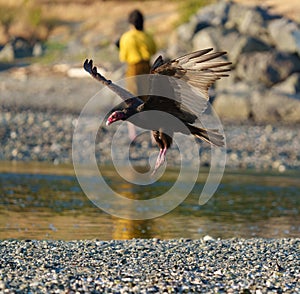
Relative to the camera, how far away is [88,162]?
17031 millimetres

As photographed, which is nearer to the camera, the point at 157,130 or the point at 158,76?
the point at 158,76

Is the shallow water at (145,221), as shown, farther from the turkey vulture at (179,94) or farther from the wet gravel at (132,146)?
the turkey vulture at (179,94)

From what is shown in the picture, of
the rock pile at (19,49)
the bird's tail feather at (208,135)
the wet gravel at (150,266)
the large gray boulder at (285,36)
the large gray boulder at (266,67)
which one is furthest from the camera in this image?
the rock pile at (19,49)

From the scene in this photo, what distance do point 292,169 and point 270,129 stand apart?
11.0ft

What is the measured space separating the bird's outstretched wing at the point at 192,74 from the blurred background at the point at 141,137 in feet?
6.29

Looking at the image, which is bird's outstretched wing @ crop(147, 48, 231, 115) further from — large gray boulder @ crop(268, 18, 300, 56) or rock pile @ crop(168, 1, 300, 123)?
large gray boulder @ crop(268, 18, 300, 56)

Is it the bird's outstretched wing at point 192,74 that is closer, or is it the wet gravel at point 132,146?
the bird's outstretched wing at point 192,74

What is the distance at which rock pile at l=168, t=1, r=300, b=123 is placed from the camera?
21.7m

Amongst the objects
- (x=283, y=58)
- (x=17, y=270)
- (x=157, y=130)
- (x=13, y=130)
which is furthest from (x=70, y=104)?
(x=17, y=270)

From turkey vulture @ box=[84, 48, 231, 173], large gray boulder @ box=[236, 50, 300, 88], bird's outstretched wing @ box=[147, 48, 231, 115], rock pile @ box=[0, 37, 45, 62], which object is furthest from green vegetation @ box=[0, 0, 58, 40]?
bird's outstretched wing @ box=[147, 48, 231, 115]

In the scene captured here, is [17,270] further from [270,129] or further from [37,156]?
[270,129]

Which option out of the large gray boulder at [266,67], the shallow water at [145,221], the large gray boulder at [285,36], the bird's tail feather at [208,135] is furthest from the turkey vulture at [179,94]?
the large gray boulder at [285,36]

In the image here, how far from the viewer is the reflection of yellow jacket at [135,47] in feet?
50.0

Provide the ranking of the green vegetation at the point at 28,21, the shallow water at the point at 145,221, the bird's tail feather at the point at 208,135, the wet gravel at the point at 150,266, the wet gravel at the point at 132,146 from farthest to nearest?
the green vegetation at the point at 28,21
the wet gravel at the point at 132,146
the shallow water at the point at 145,221
the bird's tail feather at the point at 208,135
the wet gravel at the point at 150,266
